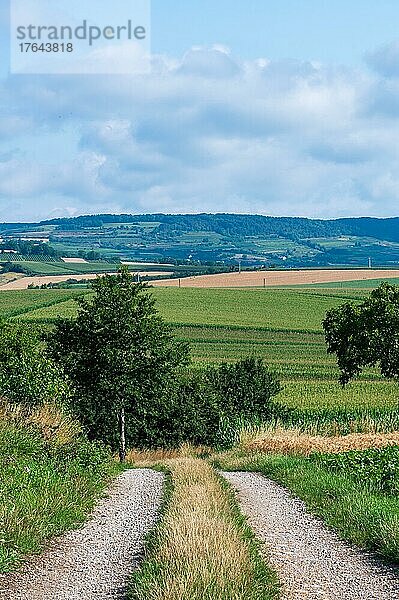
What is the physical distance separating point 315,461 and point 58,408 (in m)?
9.06

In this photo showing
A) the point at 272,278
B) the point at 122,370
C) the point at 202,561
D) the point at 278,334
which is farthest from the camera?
the point at 272,278

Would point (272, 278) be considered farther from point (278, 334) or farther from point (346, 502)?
point (346, 502)

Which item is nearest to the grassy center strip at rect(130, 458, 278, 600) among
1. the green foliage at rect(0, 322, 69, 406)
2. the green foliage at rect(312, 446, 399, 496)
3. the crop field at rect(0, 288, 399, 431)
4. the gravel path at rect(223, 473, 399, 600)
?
the gravel path at rect(223, 473, 399, 600)

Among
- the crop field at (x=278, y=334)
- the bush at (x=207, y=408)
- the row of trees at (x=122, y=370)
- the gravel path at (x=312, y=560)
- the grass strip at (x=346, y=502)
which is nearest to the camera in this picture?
the gravel path at (x=312, y=560)

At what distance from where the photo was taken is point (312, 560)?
11.3 metres

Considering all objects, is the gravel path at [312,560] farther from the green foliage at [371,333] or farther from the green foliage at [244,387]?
the green foliage at [371,333]

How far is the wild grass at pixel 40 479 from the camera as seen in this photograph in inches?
459

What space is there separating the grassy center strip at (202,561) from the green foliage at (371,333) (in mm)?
34545

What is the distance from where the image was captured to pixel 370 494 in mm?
16203

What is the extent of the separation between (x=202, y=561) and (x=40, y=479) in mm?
6217

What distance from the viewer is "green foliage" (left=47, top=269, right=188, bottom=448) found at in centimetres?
3675

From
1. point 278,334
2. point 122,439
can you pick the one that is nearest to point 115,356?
point 122,439

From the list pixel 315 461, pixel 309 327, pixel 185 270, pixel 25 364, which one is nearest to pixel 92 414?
pixel 25 364

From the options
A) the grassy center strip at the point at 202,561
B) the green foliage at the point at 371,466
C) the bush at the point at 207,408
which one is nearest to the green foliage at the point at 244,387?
the bush at the point at 207,408
